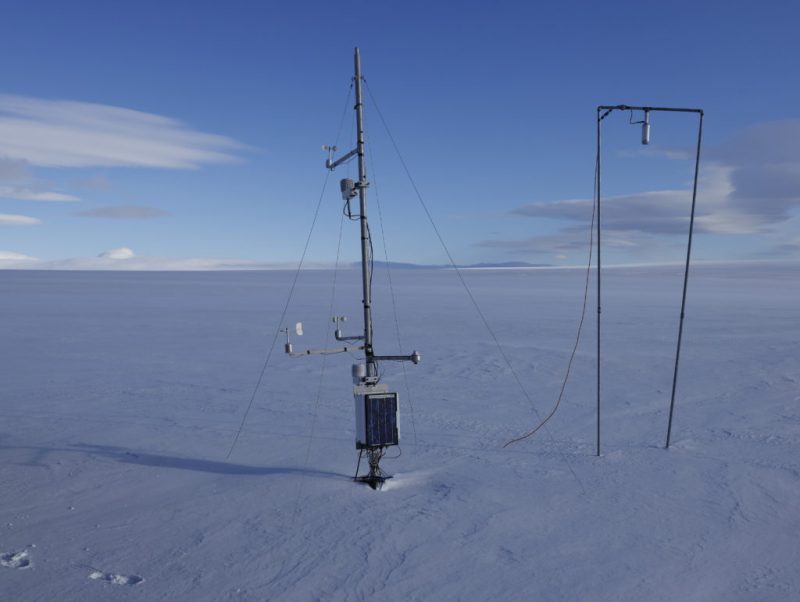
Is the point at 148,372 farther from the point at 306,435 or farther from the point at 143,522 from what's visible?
the point at 143,522

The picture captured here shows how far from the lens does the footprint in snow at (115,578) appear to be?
5387 millimetres

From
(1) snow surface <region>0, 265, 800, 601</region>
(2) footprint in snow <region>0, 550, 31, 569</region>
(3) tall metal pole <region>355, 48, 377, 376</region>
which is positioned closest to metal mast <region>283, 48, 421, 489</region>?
(3) tall metal pole <region>355, 48, 377, 376</region>

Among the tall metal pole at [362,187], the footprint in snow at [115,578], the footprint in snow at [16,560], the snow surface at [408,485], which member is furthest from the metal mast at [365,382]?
the footprint in snow at [16,560]

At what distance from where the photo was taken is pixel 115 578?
5.44m

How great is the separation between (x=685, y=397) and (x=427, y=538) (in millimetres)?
7861

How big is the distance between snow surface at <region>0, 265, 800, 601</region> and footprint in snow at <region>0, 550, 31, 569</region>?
0.02 m

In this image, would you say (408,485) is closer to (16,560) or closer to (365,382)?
(365,382)

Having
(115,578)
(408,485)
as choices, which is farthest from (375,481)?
(115,578)

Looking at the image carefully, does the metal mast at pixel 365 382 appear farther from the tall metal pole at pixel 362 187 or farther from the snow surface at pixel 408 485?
the snow surface at pixel 408 485

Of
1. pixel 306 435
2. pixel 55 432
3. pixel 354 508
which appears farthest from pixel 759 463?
pixel 55 432

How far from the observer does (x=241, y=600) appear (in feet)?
16.8

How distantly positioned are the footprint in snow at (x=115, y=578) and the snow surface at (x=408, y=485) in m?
0.02

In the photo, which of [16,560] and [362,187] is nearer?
[16,560]

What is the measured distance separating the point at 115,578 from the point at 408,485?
346 centimetres
